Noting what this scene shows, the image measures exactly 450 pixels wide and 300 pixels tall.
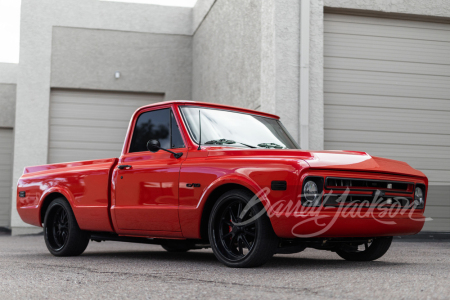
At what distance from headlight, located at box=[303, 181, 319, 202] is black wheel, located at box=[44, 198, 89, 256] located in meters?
3.57

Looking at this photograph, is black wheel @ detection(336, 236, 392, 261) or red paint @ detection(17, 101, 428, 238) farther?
black wheel @ detection(336, 236, 392, 261)

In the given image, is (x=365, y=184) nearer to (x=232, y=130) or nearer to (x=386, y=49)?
(x=232, y=130)

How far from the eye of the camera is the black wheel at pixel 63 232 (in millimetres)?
7254

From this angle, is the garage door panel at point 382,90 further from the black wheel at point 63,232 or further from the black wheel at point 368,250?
the black wheel at point 63,232

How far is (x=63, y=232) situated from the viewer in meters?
7.52

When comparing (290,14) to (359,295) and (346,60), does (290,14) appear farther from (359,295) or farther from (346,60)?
(359,295)

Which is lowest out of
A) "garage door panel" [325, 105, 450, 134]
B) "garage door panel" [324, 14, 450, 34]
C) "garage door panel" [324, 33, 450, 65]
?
"garage door panel" [325, 105, 450, 134]

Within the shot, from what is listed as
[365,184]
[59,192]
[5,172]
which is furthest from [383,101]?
[5,172]

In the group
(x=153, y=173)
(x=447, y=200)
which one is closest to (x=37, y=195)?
Result: (x=153, y=173)

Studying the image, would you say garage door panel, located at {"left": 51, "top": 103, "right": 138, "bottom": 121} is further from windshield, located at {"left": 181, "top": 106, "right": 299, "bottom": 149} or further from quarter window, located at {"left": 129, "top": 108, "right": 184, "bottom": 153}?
windshield, located at {"left": 181, "top": 106, "right": 299, "bottom": 149}

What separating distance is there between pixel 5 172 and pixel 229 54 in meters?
11.4

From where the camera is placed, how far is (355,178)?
5.01 metres

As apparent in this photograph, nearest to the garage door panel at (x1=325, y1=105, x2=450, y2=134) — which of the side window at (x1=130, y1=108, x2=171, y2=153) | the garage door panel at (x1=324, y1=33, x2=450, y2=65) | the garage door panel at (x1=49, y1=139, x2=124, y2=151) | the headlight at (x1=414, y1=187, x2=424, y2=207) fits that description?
the garage door panel at (x1=324, y1=33, x2=450, y2=65)

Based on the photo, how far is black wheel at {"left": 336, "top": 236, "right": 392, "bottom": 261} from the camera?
5918 mm
